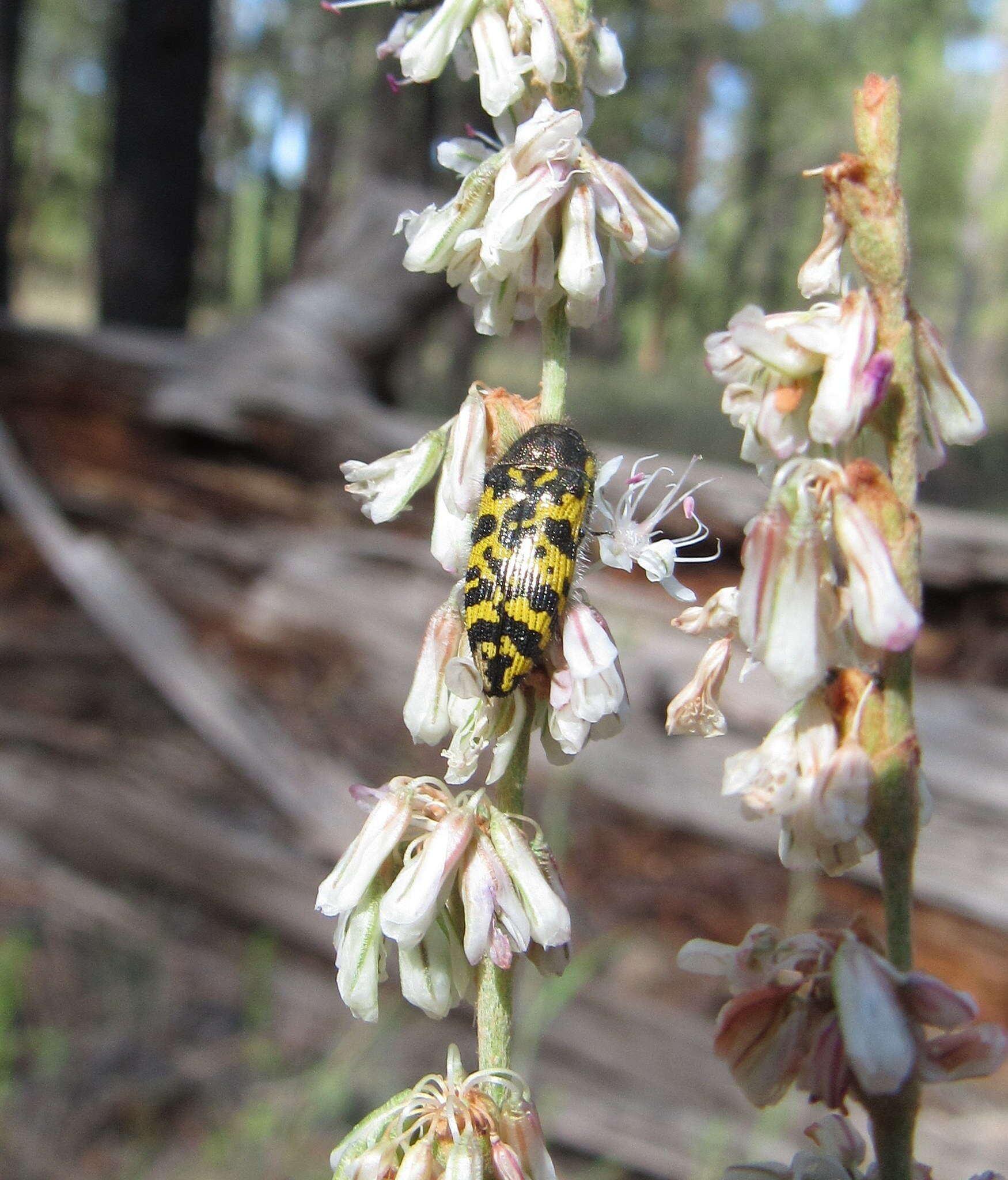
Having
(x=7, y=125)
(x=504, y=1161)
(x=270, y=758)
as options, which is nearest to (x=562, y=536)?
(x=504, y=1161)

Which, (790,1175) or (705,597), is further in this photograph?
(705,597)

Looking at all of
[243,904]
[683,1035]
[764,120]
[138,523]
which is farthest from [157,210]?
[764,120]

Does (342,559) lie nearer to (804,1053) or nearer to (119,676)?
(119,676)

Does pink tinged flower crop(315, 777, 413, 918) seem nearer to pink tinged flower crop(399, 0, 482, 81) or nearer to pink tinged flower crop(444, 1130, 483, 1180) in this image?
pink tinged flower crop(444, 1130, 483, 1180)

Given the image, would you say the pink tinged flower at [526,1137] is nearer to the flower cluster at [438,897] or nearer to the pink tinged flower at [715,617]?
the flower cluster at [438,897]

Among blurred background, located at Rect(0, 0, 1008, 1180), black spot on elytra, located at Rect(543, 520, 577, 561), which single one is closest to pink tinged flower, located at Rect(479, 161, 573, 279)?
black spot on elytra, located at Rect(543, 520, 577, 561)

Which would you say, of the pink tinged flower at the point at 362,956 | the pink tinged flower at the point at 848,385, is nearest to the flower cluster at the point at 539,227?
the pink tinged flower at the point at 848,385

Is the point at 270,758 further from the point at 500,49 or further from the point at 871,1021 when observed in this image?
the point at 871,1021

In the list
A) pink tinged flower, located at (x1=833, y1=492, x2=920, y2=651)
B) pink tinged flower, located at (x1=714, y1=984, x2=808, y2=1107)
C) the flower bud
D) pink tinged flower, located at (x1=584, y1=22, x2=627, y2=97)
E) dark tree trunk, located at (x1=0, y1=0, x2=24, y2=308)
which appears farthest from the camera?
dark tree trunk, located at (x1=0, y1=0, x2=24, y2=308)
